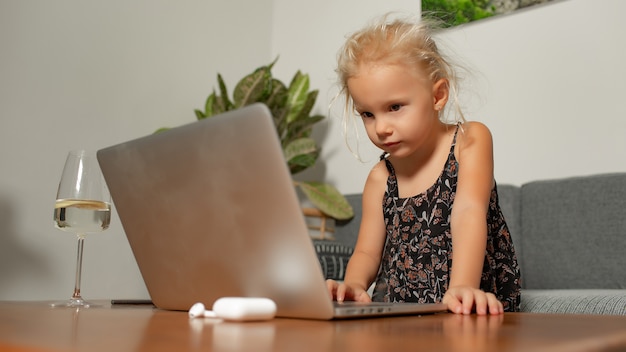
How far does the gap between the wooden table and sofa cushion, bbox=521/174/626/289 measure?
5.26ft

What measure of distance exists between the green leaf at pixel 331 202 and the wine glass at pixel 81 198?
1.91 meters

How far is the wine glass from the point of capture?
109 centimetres

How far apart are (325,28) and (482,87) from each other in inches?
42.5

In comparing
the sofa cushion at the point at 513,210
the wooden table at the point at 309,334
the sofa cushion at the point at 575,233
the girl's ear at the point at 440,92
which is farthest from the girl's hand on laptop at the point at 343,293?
the sofa cushion at the point at 513,210

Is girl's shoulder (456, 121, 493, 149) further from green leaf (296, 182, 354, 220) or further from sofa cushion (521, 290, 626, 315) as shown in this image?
green leaf (296, 182, 354, 220)

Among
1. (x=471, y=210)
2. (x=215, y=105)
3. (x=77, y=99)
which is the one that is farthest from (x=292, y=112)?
(x=471, y=210)

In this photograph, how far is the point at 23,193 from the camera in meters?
2.66

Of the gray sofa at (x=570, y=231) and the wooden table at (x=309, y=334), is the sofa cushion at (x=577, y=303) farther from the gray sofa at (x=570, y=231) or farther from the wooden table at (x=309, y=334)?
the wooden table at (x=309, y=334)

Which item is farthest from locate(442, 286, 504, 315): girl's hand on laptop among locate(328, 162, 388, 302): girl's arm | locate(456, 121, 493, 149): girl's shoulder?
locate(456, 121, 493, 149): girl's shoulder

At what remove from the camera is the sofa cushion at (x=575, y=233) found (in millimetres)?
2102

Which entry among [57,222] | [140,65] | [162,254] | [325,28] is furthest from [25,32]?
[162,254]

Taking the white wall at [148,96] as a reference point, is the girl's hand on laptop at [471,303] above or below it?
below

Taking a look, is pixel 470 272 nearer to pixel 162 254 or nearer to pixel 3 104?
pixel 162 254

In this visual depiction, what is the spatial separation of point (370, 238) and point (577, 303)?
0.54m
